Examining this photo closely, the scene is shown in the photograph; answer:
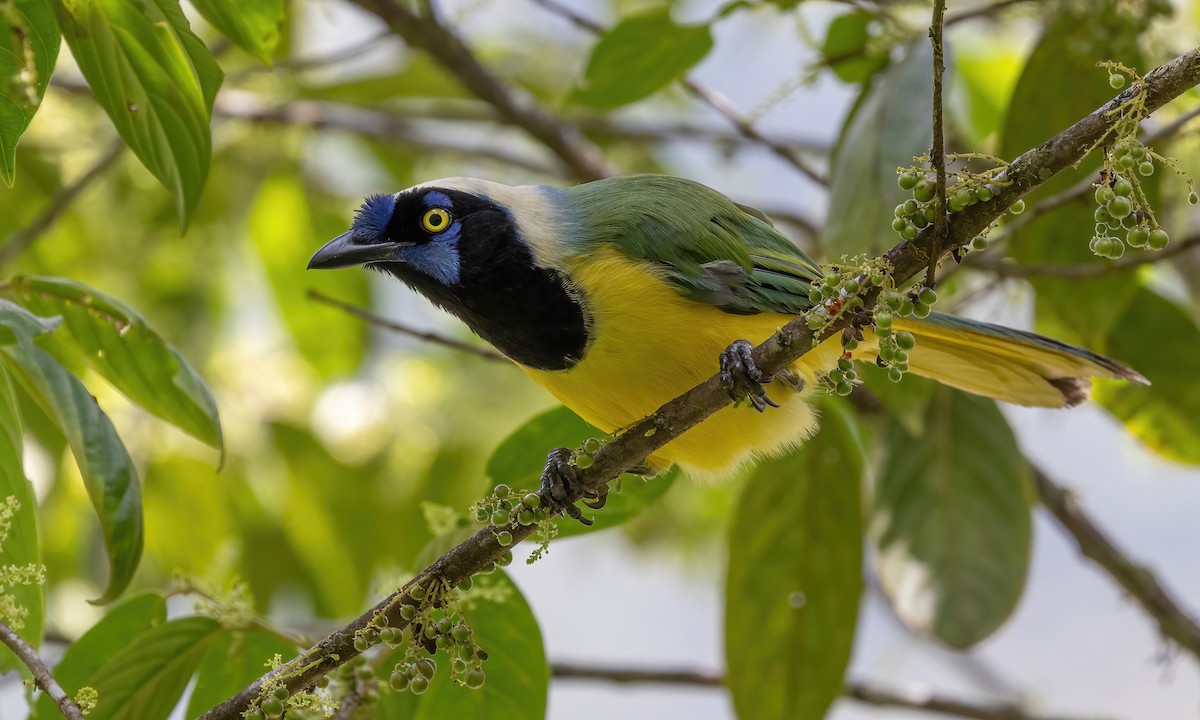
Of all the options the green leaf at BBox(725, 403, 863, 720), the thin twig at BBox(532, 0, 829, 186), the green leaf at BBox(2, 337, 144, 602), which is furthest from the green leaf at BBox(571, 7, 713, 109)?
the green leaf at BBox(2, 337, 144, 602)

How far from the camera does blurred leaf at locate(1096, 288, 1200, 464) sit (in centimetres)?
390

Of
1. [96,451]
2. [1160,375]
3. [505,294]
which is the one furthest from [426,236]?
[1160,375]

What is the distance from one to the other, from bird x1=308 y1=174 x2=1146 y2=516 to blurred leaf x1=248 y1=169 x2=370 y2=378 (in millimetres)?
2599

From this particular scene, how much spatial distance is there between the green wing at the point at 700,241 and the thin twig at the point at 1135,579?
162cm

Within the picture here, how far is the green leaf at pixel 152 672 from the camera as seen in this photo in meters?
2.44

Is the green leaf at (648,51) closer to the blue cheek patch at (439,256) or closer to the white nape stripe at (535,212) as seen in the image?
the white nape stripe at (535,212)

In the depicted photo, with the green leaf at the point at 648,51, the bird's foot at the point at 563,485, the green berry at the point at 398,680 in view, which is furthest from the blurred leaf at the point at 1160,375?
the green berry at the point at 398,680

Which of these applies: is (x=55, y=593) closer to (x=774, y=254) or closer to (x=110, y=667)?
(x=110, y=667)

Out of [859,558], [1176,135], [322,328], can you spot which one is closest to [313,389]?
[322,328]

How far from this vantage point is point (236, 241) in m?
6.57

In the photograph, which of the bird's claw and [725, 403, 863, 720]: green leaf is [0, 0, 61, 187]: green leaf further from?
[725, 403, 863, 720]: green leaf

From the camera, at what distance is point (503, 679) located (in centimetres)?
271

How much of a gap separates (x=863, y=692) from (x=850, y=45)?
7.20 ft

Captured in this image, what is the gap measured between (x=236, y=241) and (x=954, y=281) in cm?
419
